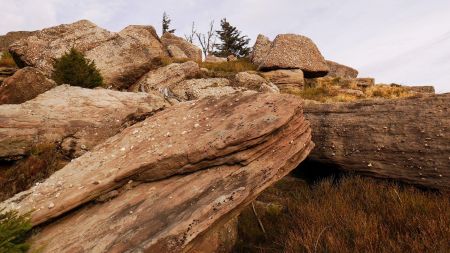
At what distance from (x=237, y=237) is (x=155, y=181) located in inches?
90.7

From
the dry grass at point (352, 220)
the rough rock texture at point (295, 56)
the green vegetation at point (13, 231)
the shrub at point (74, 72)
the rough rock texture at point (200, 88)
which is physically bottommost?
the dry grass at point (352, 220)

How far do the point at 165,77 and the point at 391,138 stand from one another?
440 inches

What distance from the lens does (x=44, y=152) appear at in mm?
7461

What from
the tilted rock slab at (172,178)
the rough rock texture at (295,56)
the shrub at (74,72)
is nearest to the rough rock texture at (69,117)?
the shrub at (74,72)

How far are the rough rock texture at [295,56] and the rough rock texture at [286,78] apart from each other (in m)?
0.49

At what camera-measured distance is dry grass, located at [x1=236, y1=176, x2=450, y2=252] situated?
5.02m

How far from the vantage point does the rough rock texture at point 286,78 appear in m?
19.7

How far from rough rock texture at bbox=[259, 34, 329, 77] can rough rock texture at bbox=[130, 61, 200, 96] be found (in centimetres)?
641

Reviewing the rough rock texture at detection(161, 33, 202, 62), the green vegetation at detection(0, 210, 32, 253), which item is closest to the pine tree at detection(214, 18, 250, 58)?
the rough rock texture at detection(161, 33, 202, 62)

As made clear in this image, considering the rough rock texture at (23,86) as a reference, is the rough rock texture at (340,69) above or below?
above

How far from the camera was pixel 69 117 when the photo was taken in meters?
8.30

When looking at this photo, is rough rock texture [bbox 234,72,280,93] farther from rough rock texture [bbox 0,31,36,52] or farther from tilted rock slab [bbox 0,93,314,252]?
rough rock texture [bbox 0,31,36,52]

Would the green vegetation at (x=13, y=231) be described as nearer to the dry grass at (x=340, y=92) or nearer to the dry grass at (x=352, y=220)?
the dry grass at (x=352, y=220)

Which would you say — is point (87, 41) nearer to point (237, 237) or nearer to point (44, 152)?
point (44, 152)
